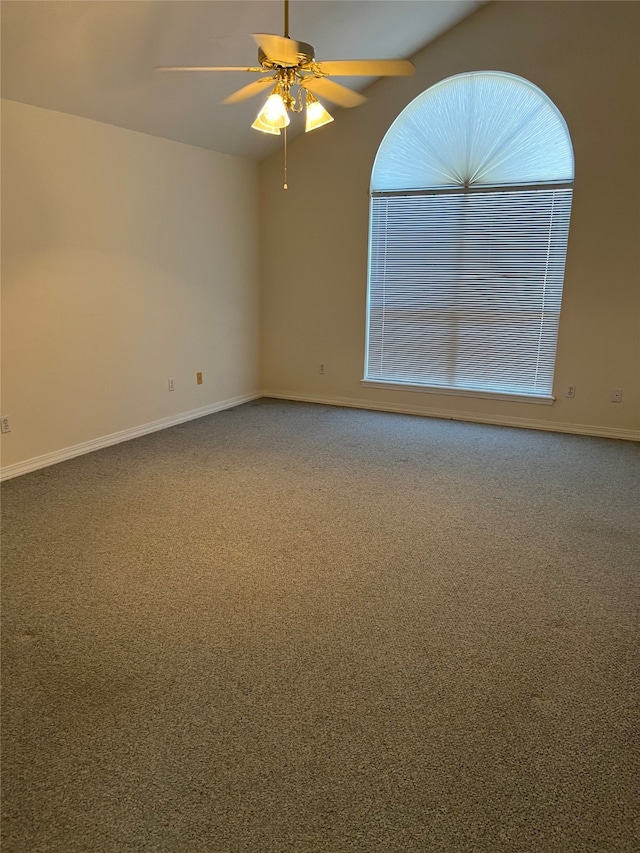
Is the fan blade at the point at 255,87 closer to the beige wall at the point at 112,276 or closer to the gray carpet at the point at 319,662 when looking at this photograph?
the beige wall at the point at 112,276

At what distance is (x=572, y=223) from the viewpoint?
4957mm

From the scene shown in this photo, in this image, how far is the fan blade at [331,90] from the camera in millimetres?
2865

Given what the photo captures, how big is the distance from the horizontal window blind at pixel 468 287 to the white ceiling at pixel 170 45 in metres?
1.37

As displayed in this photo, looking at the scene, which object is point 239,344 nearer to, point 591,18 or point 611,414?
point 611,414

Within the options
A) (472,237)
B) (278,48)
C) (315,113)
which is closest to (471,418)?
(472,237)

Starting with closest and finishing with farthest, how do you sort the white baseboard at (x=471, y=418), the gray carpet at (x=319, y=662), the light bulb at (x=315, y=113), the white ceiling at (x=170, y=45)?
the gray carpet at (x=319, y=662), the light bulb at (x=315, y=113), the white ceiling at (x=170, y=45), the white baseboard at (x=471, y=418)

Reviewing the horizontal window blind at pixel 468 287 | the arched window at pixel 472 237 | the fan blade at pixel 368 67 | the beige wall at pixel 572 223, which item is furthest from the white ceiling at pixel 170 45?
the horizontal window blind at pixel 468 287

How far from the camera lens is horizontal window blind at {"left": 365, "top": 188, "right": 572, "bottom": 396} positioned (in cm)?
518

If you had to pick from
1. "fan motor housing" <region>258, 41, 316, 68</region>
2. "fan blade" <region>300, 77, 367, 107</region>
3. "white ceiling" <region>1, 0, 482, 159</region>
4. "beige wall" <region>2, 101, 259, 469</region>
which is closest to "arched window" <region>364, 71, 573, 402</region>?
"white ceiling" <region>1, 0, 482, 159</region>

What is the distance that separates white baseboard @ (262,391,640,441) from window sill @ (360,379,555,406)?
0.17 m

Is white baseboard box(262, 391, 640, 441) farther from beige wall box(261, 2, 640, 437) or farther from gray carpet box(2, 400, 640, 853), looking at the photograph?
gray carpet box(2, 400, 640, 853)

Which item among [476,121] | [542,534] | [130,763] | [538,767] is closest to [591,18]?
[476,121]

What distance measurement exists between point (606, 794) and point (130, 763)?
1.35m

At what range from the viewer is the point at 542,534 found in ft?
10.8
